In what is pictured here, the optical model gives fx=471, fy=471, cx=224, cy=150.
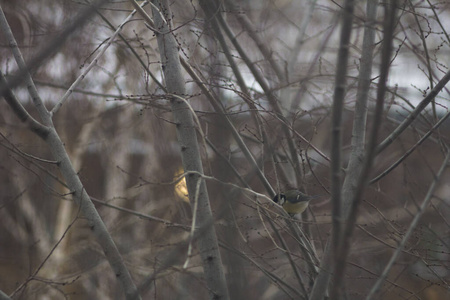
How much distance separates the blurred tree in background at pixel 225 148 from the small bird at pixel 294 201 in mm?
75

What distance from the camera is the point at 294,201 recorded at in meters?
2.88

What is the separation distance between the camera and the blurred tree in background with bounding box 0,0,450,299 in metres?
1.55

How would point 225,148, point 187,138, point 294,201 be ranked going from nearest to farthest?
point 225,148 < point 187,138 < point 294,201

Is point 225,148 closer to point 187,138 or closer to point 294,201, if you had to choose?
point 187,138

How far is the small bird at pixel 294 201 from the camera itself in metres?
2.81

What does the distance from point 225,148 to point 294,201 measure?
1.35 meters

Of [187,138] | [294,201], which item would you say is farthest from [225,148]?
[294,201]

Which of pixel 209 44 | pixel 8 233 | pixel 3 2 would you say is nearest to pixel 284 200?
pixel 209 44

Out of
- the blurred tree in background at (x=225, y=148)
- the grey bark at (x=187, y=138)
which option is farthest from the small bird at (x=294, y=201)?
the grey bark at (x=187, y=138)

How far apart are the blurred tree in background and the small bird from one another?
0.08 meters

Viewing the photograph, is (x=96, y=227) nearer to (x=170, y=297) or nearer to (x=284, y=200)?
(x=284, y=200)

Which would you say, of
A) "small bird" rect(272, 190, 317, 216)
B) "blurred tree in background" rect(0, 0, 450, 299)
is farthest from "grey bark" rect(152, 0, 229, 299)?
Result: "small bird" rect(272, 190, 317, 216)

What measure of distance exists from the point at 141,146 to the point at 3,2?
2669 millimetres

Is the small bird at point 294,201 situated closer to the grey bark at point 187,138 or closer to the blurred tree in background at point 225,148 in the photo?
the blurred tree in background at point 225,148
